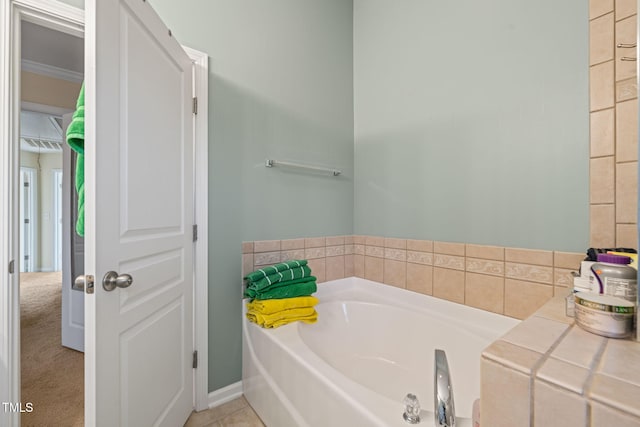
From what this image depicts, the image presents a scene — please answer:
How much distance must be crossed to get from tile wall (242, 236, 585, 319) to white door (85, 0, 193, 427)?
52 cm

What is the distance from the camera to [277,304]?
1433 millimetres

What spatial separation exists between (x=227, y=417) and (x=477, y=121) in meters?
2.12

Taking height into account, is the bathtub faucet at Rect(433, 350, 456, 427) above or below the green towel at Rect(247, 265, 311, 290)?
below

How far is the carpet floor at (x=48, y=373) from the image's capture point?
1.44 m

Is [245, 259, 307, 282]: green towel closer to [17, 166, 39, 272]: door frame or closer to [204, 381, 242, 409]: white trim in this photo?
[204, 381, 242, 409]: white trim

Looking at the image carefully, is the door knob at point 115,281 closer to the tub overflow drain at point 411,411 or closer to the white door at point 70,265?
the tub overflow drain at point 411,411

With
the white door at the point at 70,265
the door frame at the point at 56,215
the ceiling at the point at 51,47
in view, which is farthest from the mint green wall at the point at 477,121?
the door frame at the point at 56,215

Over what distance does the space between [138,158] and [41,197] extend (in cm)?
617

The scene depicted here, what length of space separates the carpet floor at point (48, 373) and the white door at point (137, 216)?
798mm

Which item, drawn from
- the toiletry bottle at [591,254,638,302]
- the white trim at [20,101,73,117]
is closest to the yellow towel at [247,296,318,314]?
the toiletry bottle at [591,254,638,302]

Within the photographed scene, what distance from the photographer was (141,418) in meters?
1.01

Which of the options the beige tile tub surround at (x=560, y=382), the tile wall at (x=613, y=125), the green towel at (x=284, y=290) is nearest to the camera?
the beige tile tub surround at (x=560, y=382)

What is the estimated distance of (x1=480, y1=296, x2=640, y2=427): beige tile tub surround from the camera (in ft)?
1.27

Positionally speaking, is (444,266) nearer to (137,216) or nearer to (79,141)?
(137,216)
